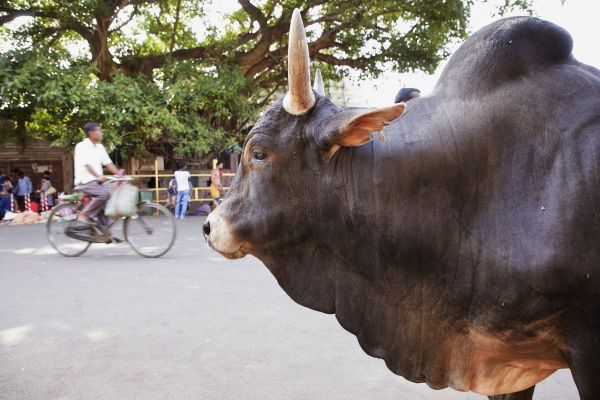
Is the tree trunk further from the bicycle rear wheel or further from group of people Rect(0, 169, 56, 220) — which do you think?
the bicycle rear wheel

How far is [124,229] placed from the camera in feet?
23.7

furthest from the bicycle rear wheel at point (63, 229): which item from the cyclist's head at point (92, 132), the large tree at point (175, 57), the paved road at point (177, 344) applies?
the large tree at point (175, 57)

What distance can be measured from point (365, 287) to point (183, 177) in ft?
37.1

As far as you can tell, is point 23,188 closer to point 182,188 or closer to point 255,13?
point 182,188

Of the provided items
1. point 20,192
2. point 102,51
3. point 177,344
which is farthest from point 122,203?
point 20,192

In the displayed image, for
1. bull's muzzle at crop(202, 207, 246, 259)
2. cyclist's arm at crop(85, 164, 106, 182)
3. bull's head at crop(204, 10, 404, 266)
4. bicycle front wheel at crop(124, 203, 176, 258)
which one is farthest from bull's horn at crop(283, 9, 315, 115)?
cyclist's arm at crop(85, 164, 106, 182)

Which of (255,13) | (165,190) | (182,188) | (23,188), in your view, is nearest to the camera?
(182,188)

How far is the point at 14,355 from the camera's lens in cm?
338

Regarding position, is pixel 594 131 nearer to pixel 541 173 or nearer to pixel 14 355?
pixel 541 173

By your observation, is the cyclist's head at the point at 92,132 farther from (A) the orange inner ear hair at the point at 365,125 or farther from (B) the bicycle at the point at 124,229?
(A) the orange inner ear hair at the point at 365,125

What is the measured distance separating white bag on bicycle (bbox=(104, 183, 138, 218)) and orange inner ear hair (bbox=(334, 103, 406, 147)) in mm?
5839

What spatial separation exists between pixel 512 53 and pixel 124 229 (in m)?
6.41

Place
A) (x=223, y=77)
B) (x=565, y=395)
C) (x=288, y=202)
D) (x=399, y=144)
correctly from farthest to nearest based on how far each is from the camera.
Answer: (x=223, y=77) < (x=565, y=395) < (x=288, y=202) < (x=399, y=144)

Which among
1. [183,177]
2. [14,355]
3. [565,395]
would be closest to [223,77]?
[183,177]
